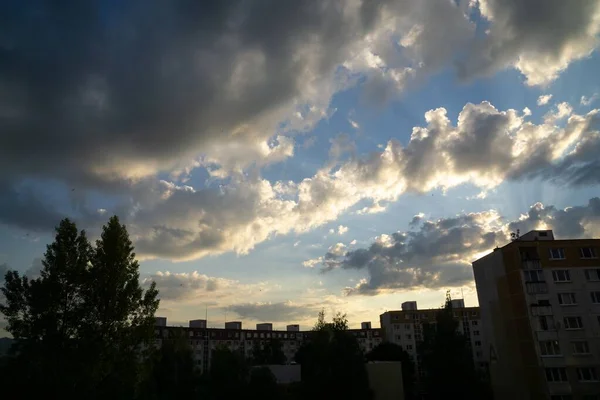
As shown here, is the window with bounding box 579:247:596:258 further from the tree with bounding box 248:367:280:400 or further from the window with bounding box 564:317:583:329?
the tree with bounding box 248:367:280:400

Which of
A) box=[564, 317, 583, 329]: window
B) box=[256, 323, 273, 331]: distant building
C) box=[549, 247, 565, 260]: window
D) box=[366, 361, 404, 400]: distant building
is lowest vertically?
box=[366, 361, 404, 400]: distant building

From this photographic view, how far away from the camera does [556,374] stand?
47188mm

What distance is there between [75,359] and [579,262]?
52.8 m

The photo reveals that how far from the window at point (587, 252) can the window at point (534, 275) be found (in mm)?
5754

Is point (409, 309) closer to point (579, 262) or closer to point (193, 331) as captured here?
point (193, 331)

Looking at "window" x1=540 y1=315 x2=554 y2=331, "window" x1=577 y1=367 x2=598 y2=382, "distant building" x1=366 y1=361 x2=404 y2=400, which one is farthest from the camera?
"distant building" x1=366 y1=361 x2=404 y2=400

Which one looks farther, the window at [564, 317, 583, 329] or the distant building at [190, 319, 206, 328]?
the distant building at [190, 319, 206, 328]

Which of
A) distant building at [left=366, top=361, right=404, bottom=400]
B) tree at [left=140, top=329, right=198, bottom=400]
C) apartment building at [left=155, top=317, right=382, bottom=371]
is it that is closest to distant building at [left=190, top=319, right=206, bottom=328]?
apartment building at [left=155, top=317, right=382, bottom=371]

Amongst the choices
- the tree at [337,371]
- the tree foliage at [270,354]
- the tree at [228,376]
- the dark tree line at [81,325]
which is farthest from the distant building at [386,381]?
the tree foliage at [270,354]

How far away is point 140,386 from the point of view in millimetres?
32875

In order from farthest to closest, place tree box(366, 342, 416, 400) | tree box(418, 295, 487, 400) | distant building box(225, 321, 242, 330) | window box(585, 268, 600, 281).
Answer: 1. distant building box(225, 321, 242, 330)
2. tree box(366, 342, 416, 400)
3. tree box(418, 295, 487, 400)
4. window box(585, 268, 600, 281)

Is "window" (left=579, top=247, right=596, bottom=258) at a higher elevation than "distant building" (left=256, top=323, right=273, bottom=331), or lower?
higher

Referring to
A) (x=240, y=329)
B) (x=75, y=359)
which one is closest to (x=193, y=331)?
(x=240, y=329)

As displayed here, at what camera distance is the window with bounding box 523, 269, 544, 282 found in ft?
167
